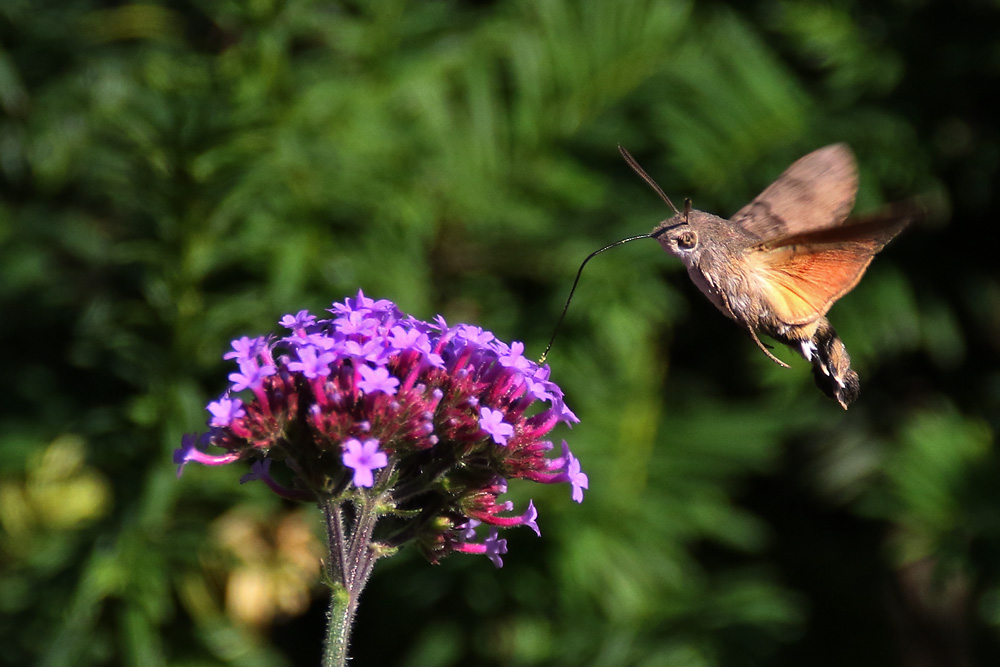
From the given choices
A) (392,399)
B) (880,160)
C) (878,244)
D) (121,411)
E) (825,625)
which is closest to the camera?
(392,399)

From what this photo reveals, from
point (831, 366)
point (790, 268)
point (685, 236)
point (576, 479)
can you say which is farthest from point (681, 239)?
point (576, 479)

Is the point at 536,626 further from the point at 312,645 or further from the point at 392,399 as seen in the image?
the point at 392,399

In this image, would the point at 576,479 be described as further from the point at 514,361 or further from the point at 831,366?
the point at 831,366

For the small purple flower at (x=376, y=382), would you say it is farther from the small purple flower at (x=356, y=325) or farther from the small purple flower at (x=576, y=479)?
the small purple flower at (x=576, y=479)

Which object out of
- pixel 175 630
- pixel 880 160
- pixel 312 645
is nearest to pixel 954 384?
pixel 880 160

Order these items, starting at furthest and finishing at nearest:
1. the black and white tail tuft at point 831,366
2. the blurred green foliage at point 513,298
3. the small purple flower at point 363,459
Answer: the blurred green foliage at point 513,298 → the black and white tail tuft at point 831,366 → the small purple flower at point 363,459

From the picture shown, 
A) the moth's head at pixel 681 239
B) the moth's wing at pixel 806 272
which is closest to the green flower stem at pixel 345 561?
the moth's head at pixel 681 239


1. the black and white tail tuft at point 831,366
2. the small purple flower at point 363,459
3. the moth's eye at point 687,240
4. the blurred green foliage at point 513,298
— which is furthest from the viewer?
the blurred green foliage at point 513,298
